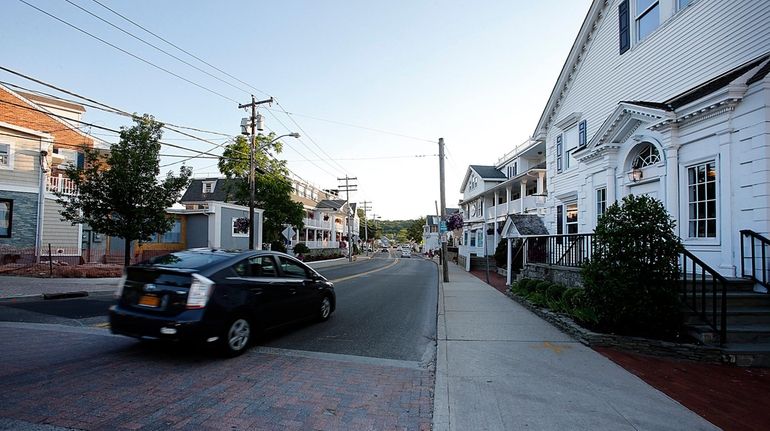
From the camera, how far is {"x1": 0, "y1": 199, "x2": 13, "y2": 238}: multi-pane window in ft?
64.1

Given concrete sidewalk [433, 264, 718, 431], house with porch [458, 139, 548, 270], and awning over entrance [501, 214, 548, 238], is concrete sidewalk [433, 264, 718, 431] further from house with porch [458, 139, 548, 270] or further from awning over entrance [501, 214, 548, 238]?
house with porch [458, 139, 548, 270]

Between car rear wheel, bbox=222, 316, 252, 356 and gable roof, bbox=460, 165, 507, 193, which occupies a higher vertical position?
gable roof, bbox=460, 165, 507, 193

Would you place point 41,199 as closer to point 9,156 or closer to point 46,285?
point 9,156

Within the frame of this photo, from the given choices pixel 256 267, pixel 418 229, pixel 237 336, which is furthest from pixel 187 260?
pixel 418 229

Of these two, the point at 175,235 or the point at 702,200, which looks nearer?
the point at 702,200

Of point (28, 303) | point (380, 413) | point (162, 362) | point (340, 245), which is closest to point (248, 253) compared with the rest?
point (162, 362)

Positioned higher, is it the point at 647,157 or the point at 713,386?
the point at 647,157

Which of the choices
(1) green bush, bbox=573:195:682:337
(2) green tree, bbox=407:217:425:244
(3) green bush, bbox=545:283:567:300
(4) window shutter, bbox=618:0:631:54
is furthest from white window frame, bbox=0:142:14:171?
(2) green tree, bbox=407:217:425:244

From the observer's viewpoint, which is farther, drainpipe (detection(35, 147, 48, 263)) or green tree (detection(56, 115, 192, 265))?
Result: drainpipe (detection(35, 147, 48, 263))

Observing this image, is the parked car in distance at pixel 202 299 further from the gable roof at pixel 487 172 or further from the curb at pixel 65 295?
the gable roof at pixel 487 172

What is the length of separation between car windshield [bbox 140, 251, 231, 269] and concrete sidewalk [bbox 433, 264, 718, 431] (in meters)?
3.49

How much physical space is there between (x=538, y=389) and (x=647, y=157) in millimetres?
8734

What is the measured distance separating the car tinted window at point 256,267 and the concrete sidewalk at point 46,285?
346 inches

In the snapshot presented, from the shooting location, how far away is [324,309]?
850 cm
